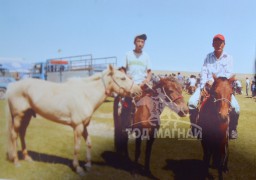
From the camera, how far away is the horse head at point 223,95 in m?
3.47

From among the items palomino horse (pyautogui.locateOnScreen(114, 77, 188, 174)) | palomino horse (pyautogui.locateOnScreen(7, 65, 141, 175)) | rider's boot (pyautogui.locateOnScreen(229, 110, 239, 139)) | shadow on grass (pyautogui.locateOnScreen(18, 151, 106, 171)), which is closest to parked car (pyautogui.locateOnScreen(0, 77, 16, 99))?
palomino horse (pyautogui.locateOnScreen(7, 65, 141, 175))

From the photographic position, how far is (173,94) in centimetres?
381

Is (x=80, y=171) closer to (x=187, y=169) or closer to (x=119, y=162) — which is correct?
(x=119, y=162)

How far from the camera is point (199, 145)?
4.01m

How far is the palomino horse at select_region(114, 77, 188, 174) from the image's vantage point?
150 inches

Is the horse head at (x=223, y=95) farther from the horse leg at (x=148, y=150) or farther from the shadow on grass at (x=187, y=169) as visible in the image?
the horse leg at (x=148, y=150)

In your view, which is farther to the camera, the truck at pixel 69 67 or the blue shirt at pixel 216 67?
the truck at pixel 69 67

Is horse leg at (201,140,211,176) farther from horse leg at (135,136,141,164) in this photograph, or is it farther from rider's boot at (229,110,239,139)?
horse leg at (135,136,141,164)

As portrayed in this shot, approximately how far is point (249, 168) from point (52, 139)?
109 inches

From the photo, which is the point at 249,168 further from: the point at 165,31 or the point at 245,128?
the point at 165,31

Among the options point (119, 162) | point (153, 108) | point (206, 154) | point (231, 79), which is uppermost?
point (231, 79)

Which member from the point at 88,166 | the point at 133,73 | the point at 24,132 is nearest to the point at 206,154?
the point at 133,73

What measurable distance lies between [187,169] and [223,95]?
3.91ft

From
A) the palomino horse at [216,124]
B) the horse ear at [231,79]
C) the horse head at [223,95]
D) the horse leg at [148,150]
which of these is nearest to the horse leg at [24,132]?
the horse leg at [148,150]
